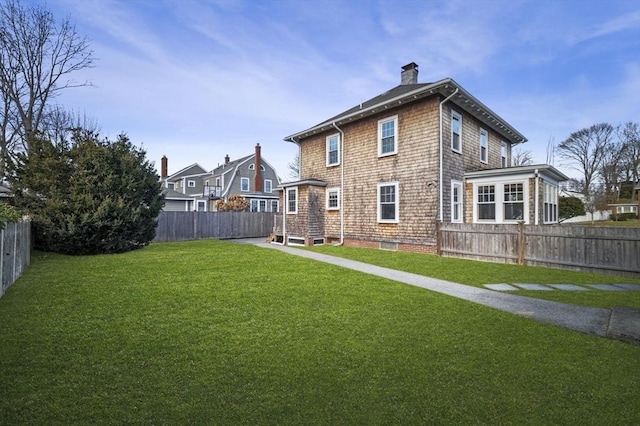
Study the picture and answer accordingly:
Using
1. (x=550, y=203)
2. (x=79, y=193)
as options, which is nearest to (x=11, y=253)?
(x=79, y=193)

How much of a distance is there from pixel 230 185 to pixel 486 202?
2659 centimetres

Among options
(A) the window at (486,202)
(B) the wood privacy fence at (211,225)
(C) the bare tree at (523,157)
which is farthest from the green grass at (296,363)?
(C) the bare tree at (523,157)

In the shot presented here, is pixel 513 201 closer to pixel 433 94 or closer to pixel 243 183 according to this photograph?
pixel 433 94

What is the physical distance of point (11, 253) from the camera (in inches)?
270

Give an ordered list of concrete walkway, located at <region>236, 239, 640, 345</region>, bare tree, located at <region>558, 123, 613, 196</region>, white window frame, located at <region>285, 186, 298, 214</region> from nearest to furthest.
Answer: concrete walkway, located at <region>236, 239, 640, 345</region>
white window frame, located at <region>285, 186, 298, 214</region>
bare tree, located at <region>558, 123, 613, 196</region>

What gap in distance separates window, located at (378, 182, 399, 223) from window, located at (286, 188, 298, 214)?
458 centimetres

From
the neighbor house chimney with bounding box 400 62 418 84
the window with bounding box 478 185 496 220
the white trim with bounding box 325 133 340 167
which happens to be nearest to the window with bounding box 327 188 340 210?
the white trim with bounding box 325 133 340 167

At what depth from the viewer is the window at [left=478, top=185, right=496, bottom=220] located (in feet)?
43.6

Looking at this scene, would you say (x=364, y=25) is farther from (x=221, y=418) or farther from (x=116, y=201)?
(x=221, y=418)

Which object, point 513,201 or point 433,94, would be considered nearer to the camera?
point 433,94

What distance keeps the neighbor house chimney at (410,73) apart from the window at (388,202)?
20.9 ft

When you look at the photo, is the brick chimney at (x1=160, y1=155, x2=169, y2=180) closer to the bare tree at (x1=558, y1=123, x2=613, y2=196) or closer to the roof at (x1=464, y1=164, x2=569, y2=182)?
the roof at (x1=464, y1=164, x2=569, y2=182)

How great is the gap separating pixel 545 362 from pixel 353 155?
12952 mm

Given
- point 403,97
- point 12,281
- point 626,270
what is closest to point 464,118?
point 403,97
